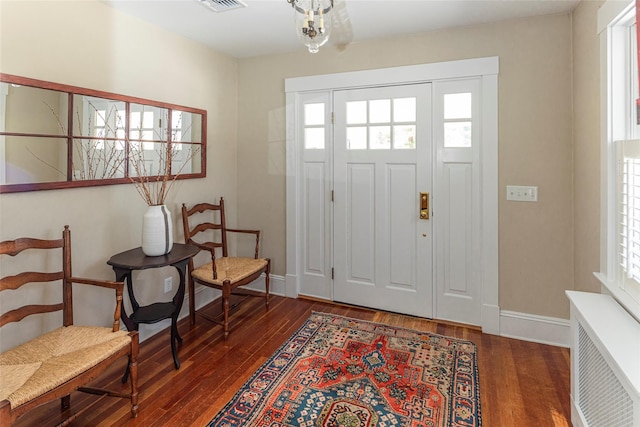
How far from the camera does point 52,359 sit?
5.56ft

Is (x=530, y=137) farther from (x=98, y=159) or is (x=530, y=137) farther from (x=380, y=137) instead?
(x=98, y=159)

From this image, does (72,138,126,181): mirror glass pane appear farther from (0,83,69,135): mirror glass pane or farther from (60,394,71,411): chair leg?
(60,394,71,411): chair leg

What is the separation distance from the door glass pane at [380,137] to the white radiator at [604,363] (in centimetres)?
182

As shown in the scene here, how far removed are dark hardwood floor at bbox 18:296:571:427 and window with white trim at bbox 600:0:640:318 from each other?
2.56ft

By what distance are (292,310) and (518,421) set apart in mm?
1974

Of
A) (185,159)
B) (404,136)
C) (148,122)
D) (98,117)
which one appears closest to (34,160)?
(98,117)

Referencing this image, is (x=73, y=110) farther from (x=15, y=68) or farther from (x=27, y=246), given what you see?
(x=27, y=246)

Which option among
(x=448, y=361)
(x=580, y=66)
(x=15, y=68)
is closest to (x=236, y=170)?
(x=15, y=68)

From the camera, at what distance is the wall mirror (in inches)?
76.9

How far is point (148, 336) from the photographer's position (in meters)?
2.83

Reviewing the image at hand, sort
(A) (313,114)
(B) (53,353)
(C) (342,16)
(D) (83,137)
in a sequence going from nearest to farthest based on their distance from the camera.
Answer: (B) (53,353) < (D) (83,137) < (C) (342,16) < (A) (313,114)

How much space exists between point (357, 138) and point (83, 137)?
2.12 meters

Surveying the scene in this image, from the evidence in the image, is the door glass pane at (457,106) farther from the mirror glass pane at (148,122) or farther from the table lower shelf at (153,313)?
the table lower shelf at (153,313)

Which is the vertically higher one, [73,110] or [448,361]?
[73,110]
